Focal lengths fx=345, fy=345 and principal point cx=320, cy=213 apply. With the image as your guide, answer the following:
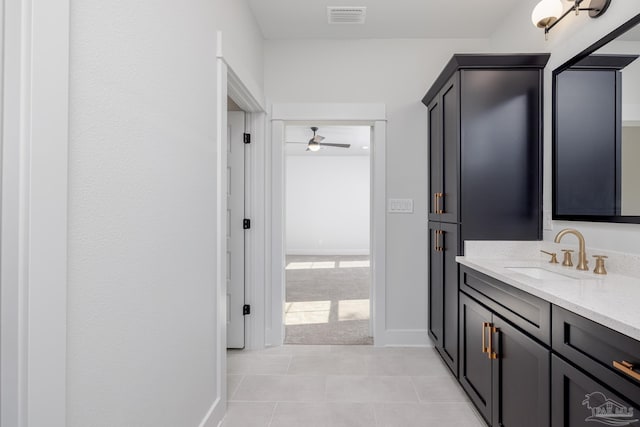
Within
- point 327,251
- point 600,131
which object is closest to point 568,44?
point 600,131

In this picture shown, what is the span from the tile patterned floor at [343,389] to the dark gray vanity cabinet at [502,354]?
0.80 feet

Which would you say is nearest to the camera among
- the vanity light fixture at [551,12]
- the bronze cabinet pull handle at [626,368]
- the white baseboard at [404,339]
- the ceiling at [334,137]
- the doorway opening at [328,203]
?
the bronze cabinet pull handle at [626,368]

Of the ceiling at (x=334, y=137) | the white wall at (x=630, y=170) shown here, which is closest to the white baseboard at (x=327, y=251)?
the ceiling at (x=334, y=137)

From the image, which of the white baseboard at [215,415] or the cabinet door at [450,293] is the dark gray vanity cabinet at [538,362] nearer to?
the cabinet door at [450,293]

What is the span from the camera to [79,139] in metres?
0.87

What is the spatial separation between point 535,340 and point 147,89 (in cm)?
169

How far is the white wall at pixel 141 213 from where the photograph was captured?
89cm

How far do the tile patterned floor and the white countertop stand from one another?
0.88 metres

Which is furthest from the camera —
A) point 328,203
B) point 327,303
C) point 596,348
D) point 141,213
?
point 328,203

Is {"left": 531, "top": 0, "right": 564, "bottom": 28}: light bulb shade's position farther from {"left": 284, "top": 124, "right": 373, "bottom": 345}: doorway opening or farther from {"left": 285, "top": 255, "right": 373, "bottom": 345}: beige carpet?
{"left": 284, "top": 124, "right": 373, "bottom": 345}: doorway opening

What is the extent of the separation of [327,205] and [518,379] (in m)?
7.23

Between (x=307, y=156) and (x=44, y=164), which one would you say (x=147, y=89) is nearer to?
(x=44, y=164)

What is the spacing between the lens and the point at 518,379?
145 cm

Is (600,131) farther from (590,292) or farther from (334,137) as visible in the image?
(334,137)
